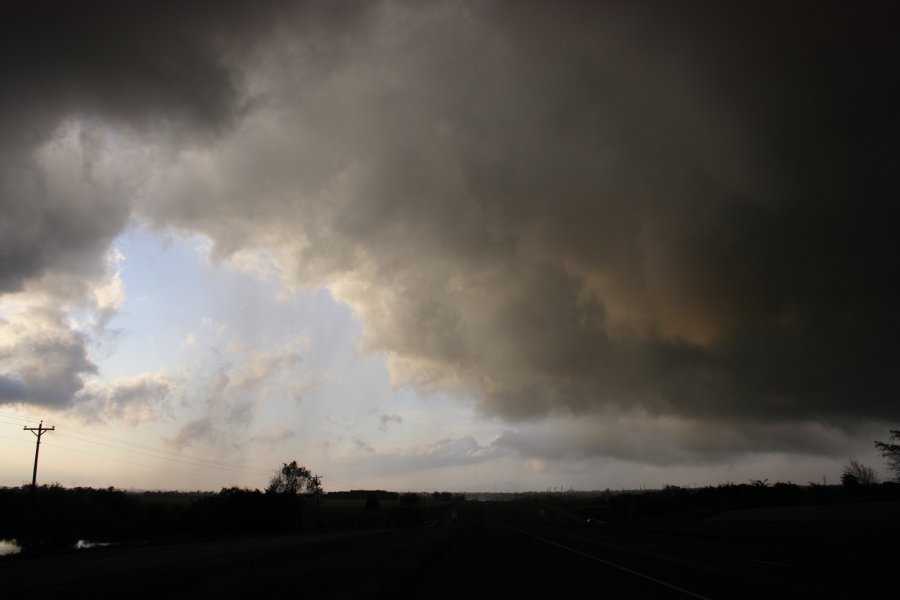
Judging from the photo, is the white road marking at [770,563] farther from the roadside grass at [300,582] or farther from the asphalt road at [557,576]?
the roadside grass at [300,582]

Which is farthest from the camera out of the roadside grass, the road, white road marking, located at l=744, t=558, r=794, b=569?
white road marking, located at l=744, t=558, r=794, b=569

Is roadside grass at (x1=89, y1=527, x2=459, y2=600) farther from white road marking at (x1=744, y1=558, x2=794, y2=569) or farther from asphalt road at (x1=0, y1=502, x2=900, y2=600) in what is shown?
white road marking at (x1=744, y1=558, x2=794, y2=569)

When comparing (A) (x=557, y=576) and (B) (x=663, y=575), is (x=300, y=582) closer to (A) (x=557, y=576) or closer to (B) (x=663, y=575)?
(A) (x=557, y=576)

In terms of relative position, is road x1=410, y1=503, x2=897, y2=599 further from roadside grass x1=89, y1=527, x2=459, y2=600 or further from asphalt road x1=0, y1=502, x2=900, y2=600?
roadside grass x1=89, y1=527, x2=459, y2=600

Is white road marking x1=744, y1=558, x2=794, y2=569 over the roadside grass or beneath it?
beneath

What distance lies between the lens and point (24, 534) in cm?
6988

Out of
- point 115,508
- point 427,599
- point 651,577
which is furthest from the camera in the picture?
point 115,508

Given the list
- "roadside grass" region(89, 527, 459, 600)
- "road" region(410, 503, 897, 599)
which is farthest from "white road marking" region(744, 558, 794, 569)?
"roadside grass" region(89, 527, 459, 600)

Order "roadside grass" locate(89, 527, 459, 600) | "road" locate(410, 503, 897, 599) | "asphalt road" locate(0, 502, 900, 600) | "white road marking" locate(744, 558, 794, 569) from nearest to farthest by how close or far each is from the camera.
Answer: "road" locate(410, 503, 897, 599) → "asphalt road" locate(0, 502, 900, 600) → "roadside grass" locate(89, 527, 459, 600) → "white road marking" locate(744, 558, 794, 569)

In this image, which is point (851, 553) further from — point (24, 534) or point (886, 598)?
point (24, 534)

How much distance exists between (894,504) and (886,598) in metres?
37.4

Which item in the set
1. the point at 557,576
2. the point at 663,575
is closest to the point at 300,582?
the point at 557,576

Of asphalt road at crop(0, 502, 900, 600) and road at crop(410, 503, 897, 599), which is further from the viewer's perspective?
asphalt road at crop(0, 502, 900, 600)

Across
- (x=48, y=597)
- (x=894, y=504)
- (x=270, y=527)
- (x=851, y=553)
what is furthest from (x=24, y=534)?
(x=894, y=504)
